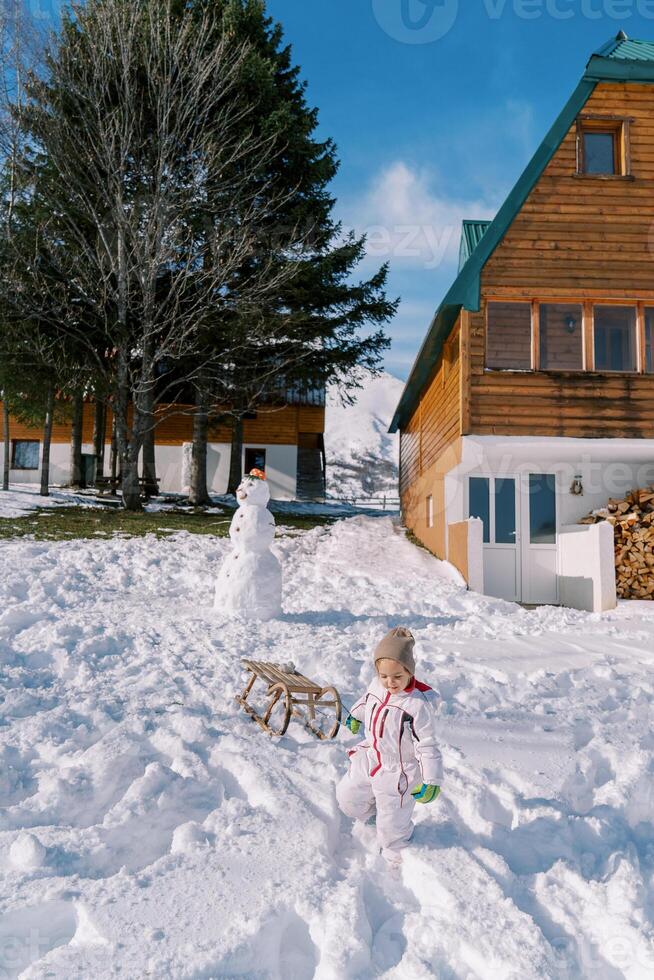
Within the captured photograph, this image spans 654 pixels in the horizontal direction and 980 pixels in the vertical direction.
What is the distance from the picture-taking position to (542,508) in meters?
12.2

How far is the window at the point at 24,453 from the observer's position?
2730 cm

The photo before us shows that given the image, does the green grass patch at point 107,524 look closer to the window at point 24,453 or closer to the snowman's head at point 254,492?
the snowman's head at point 254,492

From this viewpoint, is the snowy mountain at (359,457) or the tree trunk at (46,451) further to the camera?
the snowy mountain at (359,457)

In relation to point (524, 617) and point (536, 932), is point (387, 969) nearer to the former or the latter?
point (536, 932)

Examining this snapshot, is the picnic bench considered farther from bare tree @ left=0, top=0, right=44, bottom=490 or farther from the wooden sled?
the wooden sled

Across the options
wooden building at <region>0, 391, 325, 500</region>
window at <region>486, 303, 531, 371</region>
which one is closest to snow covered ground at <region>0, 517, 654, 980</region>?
window at <region>486, 303, 531, 371</region>

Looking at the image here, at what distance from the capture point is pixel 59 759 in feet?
13.2

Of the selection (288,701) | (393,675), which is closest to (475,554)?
(288,701)

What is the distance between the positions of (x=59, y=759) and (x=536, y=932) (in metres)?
2.87

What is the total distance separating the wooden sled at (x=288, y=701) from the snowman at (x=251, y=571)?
280 centimetres

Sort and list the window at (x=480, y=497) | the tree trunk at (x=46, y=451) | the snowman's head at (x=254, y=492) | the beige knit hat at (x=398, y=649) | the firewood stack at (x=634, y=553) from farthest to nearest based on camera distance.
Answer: the tree trunk at (x=46, y=451)
the window at (x=480, y=497)
the firewood stack at (x=634, y=553)
the snowman's head at (x=254, y=492)
the beige knit hat at (x=398, y=649)

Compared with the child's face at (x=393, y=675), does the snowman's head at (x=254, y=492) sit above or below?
above

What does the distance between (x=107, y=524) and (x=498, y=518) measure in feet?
26.4

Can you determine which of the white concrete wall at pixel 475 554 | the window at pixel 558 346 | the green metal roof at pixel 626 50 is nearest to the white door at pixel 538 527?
the white concrete wall at pixel 475 554
